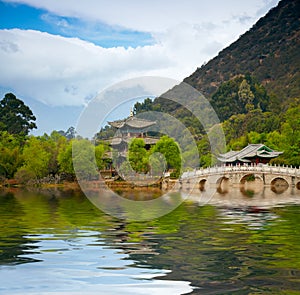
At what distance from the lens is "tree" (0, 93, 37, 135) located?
6800 cm

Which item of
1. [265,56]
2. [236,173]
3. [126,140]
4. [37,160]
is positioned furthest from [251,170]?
[265,56]

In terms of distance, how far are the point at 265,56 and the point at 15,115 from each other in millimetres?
58092

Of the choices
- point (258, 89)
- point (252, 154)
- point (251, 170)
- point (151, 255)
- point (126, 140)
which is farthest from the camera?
point (258, 89)

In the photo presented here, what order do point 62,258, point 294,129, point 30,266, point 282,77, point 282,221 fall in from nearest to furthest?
point 30,266 → point 62,258 → point 282,221 → point 294,129 → point 282,77

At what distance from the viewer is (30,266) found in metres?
9.69

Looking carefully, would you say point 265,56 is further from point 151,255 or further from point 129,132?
point 151,255

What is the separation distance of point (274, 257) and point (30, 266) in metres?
4.33

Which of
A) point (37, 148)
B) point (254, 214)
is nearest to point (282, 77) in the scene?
point (37, 148)

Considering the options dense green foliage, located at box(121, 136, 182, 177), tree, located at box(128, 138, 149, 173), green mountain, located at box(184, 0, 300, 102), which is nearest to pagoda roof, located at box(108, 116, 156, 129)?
dense green foliage, located at box(121, 136, 182, 177)

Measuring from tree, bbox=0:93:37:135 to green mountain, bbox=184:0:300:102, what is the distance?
39.0 m

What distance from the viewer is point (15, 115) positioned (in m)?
68.9

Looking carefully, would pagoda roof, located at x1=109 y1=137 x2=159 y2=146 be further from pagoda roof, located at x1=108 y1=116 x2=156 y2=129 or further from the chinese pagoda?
pagoda roof, located at x1=108 y1=116 x2=156 y2=129

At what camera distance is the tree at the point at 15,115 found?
6800 cm

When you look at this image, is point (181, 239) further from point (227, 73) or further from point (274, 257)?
point (227, 73)
